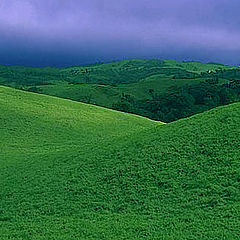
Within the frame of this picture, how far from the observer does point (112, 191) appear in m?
11.5

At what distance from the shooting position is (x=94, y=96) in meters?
→ 98.8

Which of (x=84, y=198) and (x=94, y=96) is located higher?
(x=84, y=198)

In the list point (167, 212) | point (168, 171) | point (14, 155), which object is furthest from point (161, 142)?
point (14, 155)

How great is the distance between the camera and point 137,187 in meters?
11.4

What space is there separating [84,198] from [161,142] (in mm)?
4222

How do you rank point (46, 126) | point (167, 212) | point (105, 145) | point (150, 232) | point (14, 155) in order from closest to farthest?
1. point (150, 232)
2. point (167, 212)
3. point (105, 145)
4. point (14, 155)
5. point (46, 126)

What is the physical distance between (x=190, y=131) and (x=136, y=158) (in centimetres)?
262

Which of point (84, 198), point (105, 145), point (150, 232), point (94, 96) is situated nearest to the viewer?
point (150, 232)

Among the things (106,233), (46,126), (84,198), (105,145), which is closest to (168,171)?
(84,198)

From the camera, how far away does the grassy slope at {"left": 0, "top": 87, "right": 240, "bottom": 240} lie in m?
9.12

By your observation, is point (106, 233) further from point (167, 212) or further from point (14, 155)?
point (14, 155)

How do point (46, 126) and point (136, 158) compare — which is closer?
point (136, 158)

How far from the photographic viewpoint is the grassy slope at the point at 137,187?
29.9 feet

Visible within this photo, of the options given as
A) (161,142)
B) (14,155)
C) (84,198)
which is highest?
(161,142)
